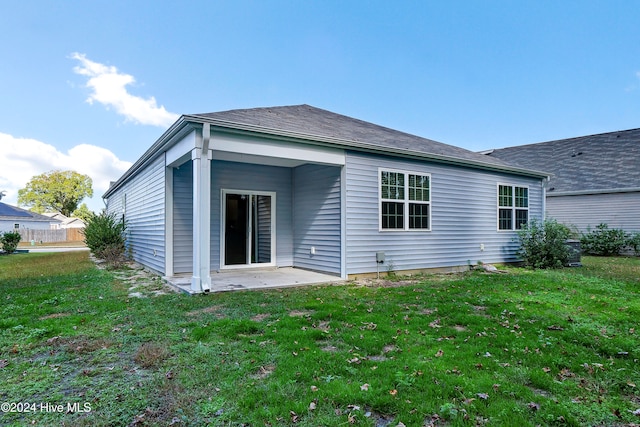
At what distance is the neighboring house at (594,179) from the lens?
14250 mm

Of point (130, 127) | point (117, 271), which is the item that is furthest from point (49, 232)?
point (117, 271)

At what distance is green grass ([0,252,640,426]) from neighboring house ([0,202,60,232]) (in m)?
30.7

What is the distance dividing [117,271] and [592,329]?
9.96 meters

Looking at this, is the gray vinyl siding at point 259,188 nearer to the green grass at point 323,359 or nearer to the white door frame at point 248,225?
the white door frame at point 248,225

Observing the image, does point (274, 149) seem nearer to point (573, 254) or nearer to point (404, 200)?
point (404, 200)

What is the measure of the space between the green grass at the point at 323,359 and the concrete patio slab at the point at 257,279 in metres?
0.93

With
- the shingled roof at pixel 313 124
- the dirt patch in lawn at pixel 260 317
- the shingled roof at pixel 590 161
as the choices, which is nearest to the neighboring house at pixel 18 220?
the shingled roof at pixel 313 124

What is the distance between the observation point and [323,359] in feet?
10.0

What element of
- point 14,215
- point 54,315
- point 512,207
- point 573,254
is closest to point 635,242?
point 573,254

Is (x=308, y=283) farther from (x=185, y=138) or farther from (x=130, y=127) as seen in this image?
(x=130, y=127)

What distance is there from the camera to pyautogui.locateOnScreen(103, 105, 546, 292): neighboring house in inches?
270

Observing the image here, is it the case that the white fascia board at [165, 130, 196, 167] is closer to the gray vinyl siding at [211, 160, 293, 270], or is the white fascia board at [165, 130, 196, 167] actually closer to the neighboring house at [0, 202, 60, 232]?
the gray vinyl siding at [211, 160, 293, 270]

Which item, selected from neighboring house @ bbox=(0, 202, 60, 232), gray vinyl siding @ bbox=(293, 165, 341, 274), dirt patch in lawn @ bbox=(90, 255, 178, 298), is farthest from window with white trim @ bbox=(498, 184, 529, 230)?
neighboring house @ bbox=(0, 202, 60, 232)

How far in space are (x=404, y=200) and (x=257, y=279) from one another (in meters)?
3.90
